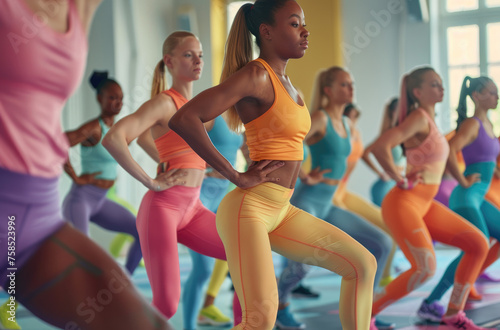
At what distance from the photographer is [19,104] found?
127cm

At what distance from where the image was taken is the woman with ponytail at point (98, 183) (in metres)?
3.86

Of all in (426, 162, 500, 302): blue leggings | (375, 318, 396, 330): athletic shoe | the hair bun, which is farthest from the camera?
the hair bun

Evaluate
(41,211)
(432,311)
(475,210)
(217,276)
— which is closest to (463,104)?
(475,210)

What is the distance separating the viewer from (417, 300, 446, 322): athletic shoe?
12.0ft

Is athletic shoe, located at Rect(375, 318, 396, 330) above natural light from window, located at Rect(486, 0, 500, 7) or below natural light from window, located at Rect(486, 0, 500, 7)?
below

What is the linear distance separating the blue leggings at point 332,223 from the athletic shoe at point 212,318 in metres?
0.44

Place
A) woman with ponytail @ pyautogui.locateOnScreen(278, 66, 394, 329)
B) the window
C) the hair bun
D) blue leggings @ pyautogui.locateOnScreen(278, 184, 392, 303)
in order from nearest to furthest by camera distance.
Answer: blue leggings @ pyautogui.locateOnScreen(278, 184, 392, 303)
woman with ponytail @ pyautogui.locateOnScreen(278, 66, 394, 329)
the hair bun
the window

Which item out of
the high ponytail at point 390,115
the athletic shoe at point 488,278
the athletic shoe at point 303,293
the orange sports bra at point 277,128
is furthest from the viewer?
the high ponytail at point 390,115

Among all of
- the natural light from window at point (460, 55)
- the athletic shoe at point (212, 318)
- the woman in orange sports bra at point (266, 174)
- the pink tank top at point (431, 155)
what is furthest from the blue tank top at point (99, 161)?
the natural light from window at point (460, 55)

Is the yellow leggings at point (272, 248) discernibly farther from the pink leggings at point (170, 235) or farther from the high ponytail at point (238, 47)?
the pink leggings at point (170, 235)

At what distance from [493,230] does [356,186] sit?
4.18 m

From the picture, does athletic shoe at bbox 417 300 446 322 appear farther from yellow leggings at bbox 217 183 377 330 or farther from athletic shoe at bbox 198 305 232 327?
yellow leggings at bbox 217 183 377 330

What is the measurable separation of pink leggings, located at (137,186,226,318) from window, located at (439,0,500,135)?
20.3 feet

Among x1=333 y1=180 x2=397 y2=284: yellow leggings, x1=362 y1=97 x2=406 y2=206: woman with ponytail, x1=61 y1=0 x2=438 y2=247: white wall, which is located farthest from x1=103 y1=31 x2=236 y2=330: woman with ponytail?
x1=61 y1=0 x2=438 y2=247: white wall
